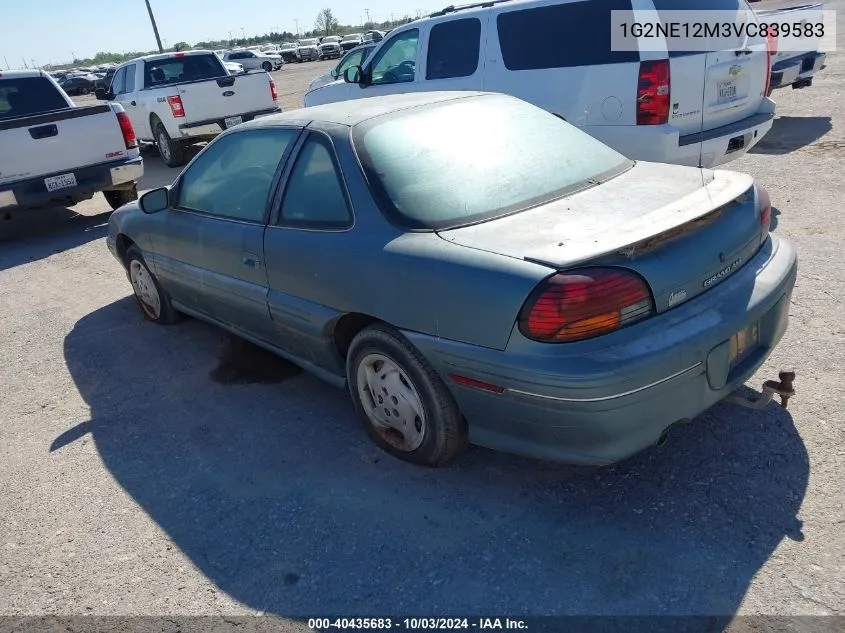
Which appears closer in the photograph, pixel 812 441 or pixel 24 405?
pixel 812 441

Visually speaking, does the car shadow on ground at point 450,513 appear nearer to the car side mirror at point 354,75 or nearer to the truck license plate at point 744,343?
the truck license plate at point 744,343

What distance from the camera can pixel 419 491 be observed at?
3092mm

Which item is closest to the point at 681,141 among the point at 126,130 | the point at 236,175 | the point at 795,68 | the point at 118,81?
the point at 236,175

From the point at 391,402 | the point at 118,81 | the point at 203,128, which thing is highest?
the point at 118,81

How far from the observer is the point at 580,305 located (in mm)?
2459

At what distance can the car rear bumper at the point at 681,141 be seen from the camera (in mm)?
5766

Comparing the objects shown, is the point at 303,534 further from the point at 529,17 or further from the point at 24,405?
the point at 529,17

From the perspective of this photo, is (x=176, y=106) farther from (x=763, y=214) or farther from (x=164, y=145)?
(x=763, y=214)

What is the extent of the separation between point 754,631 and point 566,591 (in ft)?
1.99

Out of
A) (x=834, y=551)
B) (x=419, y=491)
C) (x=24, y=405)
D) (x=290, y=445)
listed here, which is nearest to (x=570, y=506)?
(x=419, y=491)

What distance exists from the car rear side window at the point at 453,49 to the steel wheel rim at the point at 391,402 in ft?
15.9

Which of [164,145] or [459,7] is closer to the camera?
[459,7]

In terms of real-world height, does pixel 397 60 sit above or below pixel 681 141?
above

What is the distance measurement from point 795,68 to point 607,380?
9074mm
